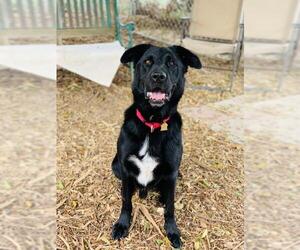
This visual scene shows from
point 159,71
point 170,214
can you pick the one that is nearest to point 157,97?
point 159,71

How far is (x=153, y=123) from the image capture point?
1.45 meters

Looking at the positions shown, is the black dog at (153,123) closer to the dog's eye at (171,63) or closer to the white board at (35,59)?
the dog's eye at (171,63)

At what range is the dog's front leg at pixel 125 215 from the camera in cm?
154

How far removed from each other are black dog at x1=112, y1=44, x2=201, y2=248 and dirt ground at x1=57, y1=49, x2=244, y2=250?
0.11 m

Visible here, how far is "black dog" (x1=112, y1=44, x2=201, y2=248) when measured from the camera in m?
1.42

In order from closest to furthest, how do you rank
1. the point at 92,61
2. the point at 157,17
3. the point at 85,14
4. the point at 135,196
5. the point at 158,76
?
1. the point at 158,76
2. the point at 135,196
3. the point at 92,61
4. the point at 85,14
5. the point at 157,17

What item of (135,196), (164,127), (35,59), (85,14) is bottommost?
(135,196)

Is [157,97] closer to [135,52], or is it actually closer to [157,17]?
[135,52]

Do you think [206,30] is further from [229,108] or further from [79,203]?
[79,203]

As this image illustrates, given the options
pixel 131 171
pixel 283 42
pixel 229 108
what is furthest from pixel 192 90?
pixel 131 171

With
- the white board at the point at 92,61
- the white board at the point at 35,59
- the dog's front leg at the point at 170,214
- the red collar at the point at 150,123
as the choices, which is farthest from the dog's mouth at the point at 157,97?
the white board at the point at 92,61

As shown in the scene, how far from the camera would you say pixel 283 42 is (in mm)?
2125

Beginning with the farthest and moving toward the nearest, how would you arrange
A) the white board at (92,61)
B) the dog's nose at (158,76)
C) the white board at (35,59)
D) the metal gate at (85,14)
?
the metal gate at (85,14), the white board at (92,61), the dog's nose at (158,76), the white board at (35,59)

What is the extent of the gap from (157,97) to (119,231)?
2.21 ft
